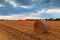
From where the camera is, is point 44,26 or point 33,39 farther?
point 44,26

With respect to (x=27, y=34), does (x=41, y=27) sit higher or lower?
higher

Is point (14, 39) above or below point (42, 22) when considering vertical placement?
below

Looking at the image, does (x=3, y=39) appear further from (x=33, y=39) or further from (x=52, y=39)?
(x=52, y=39)

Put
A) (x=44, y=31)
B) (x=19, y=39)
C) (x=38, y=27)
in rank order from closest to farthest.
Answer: (x=19, y=39) → (x=44, y=31) → (x=38, y=27)

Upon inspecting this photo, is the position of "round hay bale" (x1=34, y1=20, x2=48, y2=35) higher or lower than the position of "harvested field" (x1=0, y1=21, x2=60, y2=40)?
higher

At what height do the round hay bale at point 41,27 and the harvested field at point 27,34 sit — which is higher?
the round hay bale at point 41,27

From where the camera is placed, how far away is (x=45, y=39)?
9195 mm

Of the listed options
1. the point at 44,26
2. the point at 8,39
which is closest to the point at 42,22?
the point at 44,26

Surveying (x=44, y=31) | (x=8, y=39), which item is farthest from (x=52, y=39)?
(x=44, y=31)

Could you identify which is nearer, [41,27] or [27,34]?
[27,34]

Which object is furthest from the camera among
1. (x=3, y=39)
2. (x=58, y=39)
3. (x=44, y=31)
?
(x=44, y=31)

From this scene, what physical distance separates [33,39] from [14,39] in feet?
4.48

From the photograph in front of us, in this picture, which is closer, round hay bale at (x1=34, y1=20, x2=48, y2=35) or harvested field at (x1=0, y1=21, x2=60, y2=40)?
harvested field at (x1=0, y1=21, x2=60, y2=40)

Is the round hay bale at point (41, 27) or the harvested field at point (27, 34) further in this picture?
the round hay bale at point (41, 27)
